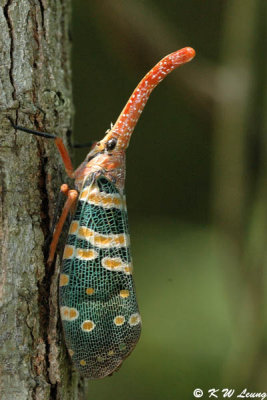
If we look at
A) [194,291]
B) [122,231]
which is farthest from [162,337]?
[122,231]

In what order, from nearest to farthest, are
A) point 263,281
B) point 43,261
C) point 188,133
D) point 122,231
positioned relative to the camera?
point 43,261, point 122,231, point 263,281, point 188,133

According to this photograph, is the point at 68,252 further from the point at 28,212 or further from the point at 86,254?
the point at 28,212

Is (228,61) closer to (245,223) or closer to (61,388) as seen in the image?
(245,223)

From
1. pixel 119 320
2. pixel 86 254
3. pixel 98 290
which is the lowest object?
pixel 119 320

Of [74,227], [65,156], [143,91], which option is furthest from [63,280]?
[143,91]

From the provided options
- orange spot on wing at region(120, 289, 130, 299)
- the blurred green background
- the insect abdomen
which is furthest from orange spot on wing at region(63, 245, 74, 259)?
the blurred green background

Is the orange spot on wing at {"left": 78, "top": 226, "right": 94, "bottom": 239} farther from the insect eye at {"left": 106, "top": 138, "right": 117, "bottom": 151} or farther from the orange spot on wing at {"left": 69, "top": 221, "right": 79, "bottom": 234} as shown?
the insect eye at {"left": 106, "top": 138, "right": 117, "bottom": 151}
